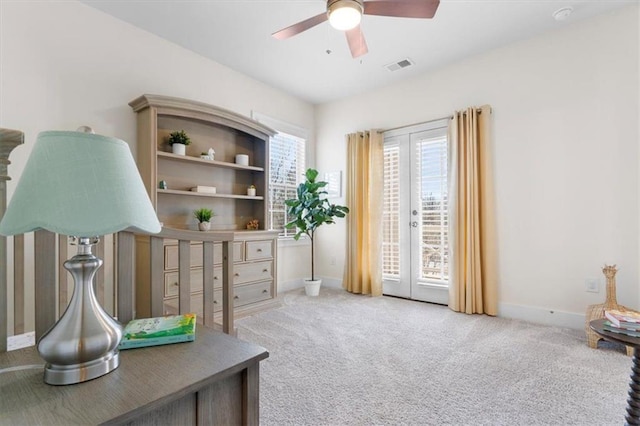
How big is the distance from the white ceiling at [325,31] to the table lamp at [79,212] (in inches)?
100

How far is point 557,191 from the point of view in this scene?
3.07 m

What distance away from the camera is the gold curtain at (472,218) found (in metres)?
3.39

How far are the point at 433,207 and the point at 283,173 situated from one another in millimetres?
2136

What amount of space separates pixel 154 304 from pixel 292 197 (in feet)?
11.5

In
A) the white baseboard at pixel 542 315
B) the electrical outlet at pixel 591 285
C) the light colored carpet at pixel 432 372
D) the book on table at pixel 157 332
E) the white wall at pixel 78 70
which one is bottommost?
the light colored carpet at pixel 432 372

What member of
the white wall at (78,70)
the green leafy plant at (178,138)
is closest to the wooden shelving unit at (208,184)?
the green leafy plant at (178,138)

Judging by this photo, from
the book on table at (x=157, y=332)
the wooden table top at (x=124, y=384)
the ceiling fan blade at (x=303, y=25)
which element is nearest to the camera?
the wooden table top at (x=124, y=384)

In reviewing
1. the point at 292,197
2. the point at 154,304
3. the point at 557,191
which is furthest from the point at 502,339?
the point at 292,197

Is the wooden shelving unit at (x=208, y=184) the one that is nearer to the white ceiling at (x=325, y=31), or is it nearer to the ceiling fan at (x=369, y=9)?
the white ceiling at (x=325, y=31)

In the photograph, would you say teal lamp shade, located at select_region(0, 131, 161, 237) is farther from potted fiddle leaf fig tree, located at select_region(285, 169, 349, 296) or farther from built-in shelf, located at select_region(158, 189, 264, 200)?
potted fiddle leaf fig tree, located at select_region(285, 169, 349, 296)

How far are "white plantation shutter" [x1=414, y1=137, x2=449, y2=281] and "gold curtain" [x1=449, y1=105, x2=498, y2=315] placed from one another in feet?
0.62

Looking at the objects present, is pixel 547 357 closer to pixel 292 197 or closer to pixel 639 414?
pixel 639 414

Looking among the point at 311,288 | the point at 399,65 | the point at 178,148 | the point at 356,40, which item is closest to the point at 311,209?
the point at 311,288

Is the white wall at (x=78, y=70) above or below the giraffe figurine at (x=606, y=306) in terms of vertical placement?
above
